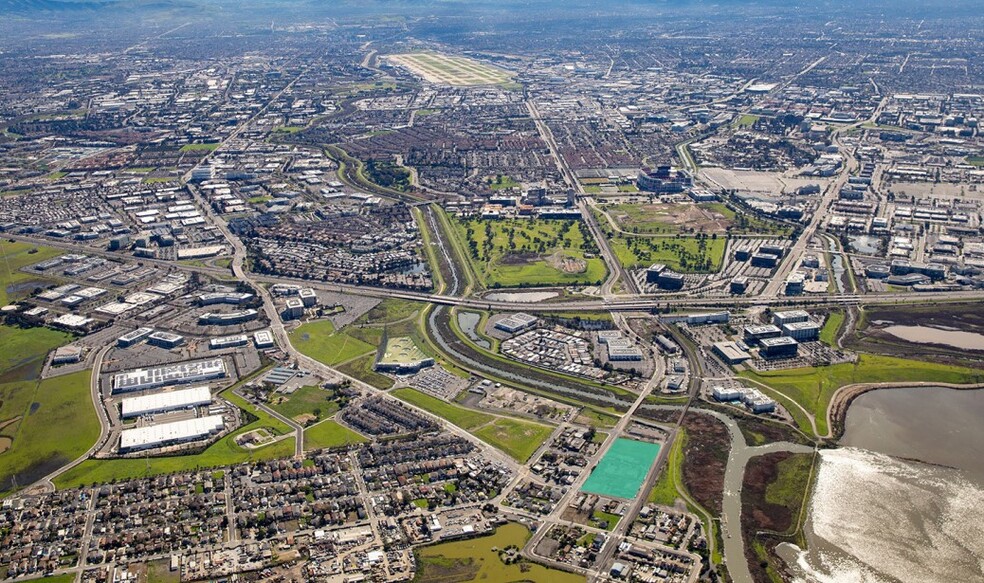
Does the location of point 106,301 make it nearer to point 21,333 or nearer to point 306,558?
point 21,333

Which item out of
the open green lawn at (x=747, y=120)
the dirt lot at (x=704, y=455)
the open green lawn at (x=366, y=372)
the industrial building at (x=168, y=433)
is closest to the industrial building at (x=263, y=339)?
the open green lawn at (x=366, y=372)

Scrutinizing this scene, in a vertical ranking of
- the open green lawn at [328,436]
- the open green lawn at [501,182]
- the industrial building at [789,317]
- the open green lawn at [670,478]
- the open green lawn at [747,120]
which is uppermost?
the industrial building at [789,317]

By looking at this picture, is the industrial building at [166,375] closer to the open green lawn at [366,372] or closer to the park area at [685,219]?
the open green lawn at [366,372]

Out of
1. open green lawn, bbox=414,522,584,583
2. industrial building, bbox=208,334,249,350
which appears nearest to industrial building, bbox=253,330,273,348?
industrial building, bbox=208,334,249,350

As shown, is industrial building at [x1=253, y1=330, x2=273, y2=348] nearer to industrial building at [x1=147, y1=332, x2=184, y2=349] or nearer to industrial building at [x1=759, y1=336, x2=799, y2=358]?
industrial building at [x1=147, y1=332, x2=184, y2=349]

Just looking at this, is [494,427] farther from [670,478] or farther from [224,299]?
[224,299]
